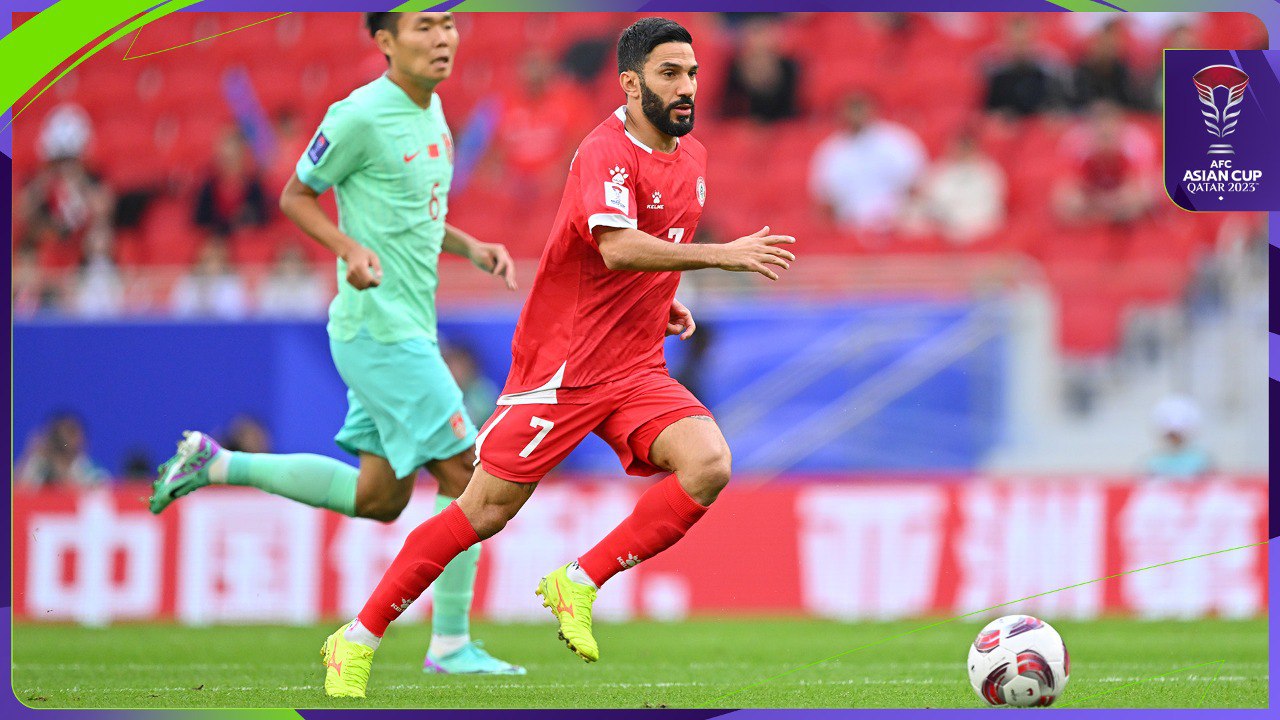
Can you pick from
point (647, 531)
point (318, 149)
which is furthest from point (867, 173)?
point (647, 531)

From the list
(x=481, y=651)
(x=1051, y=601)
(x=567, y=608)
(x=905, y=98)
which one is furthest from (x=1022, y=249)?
(x=567, y=608)

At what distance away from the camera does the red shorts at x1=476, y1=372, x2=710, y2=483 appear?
19.3 ft

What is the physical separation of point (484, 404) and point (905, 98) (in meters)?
5.22

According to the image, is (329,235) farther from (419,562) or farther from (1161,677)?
(1161,677)

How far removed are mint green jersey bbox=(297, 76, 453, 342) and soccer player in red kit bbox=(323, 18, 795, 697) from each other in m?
0.95

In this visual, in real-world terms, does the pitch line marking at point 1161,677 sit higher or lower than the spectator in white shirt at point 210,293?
lower

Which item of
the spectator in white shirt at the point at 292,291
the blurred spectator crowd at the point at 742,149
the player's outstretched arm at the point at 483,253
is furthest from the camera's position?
the blurred spectator crowd at the point at 742,149

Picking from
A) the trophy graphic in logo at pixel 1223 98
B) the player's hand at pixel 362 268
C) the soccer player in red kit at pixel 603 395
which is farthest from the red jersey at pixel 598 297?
the trophy graphic in logo at pixel 1223 98

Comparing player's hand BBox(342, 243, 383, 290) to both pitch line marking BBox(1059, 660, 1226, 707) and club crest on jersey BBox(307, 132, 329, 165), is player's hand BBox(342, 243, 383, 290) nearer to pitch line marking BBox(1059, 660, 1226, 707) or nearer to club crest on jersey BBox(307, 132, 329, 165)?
club crest on jersey BBox(307, 132, 329, 165)

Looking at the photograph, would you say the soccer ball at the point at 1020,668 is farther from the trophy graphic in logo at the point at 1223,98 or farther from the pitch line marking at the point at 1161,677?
the trophy graphic in logo at the point at 1223,98

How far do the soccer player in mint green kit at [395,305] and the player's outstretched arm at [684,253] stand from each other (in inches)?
49.6

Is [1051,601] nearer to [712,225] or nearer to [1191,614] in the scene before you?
[1191,614]

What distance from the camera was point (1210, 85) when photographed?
542 centimetres

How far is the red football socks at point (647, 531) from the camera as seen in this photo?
229 inches
